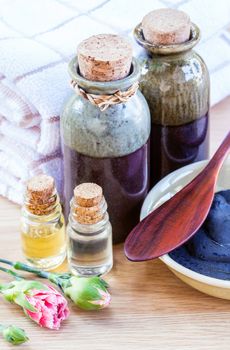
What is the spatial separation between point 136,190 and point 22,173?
0.49 ft

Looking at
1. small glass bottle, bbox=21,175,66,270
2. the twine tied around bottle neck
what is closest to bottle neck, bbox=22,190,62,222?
small glass bottle, bbox=21,175,66,270

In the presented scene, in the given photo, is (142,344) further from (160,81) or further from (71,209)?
(160,81)

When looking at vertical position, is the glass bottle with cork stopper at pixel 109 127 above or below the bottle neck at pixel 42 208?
above

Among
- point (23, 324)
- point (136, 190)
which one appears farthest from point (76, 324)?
point (136, 190)

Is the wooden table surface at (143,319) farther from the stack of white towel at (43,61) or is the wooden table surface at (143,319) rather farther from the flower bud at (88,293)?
the stack of white towel at (43,61)

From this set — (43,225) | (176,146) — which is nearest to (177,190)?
(176,146)

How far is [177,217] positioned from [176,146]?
11cm

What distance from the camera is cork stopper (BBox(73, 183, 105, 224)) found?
37.6 inches

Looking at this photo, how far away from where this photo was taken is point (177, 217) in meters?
0.98

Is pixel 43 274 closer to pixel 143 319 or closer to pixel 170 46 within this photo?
pixel 143 319

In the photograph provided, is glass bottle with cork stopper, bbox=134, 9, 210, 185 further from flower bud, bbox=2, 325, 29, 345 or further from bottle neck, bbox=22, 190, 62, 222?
flower bud, bbox=2, 325, 29, 345

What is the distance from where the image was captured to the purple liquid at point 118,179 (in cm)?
100

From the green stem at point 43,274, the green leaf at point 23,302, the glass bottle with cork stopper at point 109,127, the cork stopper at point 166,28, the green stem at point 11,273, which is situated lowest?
the green stem at point 11,273

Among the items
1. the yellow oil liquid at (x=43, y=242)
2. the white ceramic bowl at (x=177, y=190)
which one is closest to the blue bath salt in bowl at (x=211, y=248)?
the white ceramic bowl at (x=177, y=190)
